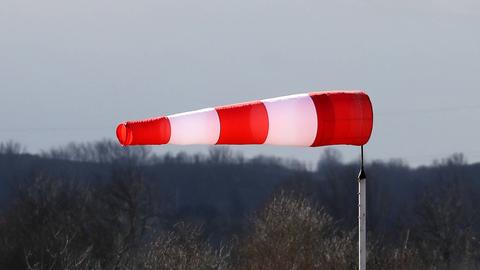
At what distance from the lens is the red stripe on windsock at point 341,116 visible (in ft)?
24.2

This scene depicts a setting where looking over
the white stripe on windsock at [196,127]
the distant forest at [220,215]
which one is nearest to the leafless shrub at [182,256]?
the distant forest at [220,215]

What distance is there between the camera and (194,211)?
385 feet

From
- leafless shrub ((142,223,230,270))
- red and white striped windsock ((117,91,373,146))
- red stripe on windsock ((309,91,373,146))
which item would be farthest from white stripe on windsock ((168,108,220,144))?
leafless shrub ((142,223,230,270))

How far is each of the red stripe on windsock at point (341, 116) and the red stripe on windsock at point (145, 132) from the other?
2.65 ft

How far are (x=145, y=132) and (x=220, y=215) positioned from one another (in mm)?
111534

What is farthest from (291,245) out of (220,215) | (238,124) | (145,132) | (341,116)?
(220,215)

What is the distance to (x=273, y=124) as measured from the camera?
24.1 feet

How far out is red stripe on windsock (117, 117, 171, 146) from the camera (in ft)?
23.2

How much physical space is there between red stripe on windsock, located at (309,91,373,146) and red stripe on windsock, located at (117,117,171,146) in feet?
2.65

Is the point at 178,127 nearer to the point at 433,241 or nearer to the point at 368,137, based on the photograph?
the point at 368,137

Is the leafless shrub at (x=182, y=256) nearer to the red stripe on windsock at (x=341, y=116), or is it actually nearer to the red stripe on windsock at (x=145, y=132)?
the red stripe on windsock at (x=341, y=116)

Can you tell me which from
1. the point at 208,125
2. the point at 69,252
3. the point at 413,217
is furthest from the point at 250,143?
the point at 413,217

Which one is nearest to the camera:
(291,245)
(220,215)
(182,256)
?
(182,256)

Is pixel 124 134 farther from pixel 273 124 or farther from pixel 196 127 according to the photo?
pixel 273 124
